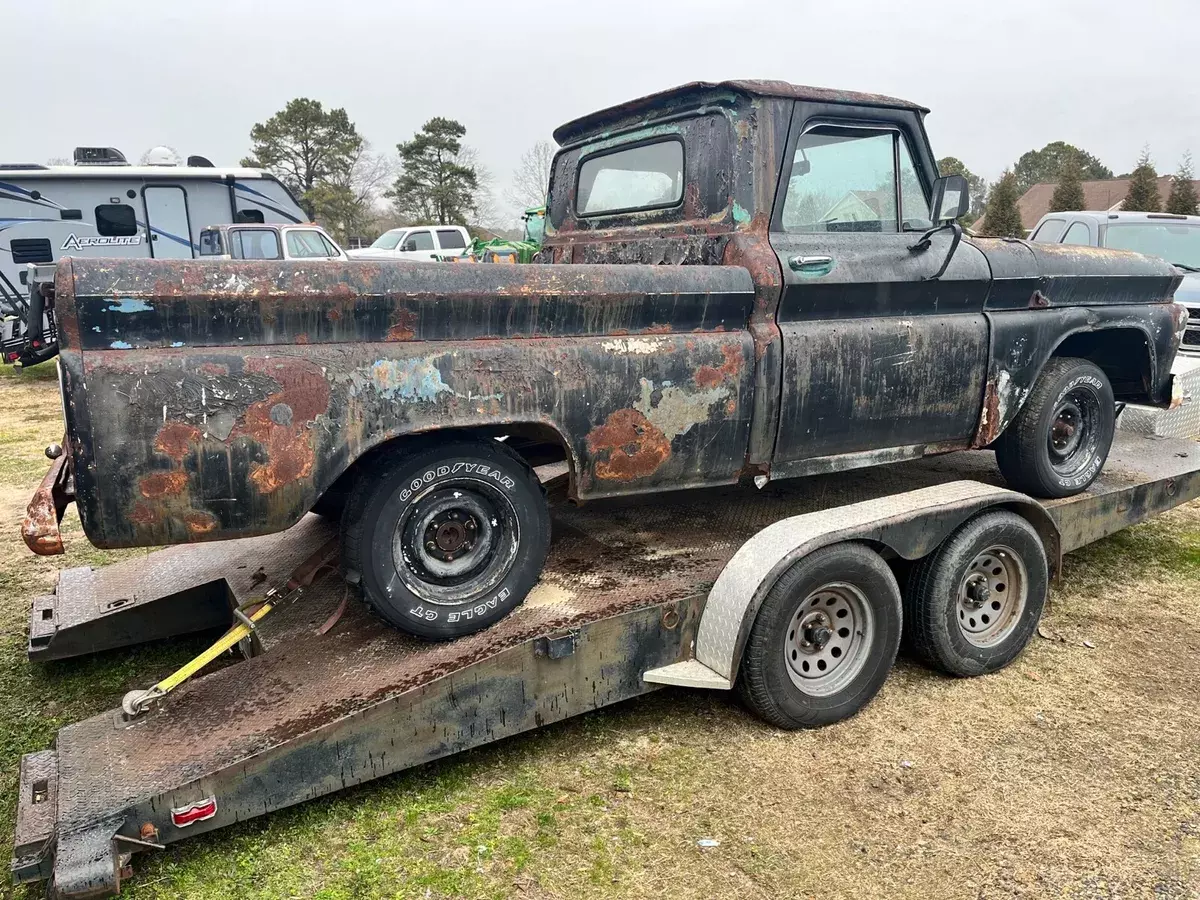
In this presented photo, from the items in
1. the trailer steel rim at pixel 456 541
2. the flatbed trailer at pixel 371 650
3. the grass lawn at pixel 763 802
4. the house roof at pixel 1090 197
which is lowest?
the grass lawn at pixel 763 802

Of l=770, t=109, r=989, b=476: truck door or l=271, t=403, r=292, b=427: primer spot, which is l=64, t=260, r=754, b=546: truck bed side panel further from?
l=770, t=109, r=989, b=476: truck door

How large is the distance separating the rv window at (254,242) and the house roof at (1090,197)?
3643 cm

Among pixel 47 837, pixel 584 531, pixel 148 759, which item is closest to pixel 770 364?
pixel 584 531

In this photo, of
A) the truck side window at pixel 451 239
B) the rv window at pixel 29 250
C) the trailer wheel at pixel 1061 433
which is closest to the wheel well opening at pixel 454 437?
the trailer wheel at pixel 1061 433

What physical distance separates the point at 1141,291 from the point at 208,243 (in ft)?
39.8

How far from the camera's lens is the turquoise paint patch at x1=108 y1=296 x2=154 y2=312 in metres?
2.37

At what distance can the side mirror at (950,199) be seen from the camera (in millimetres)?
3668

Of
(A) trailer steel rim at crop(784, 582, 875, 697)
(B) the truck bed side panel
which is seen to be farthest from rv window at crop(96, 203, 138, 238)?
(A) trailer steel rim at crop(784, 582, 875, 697)

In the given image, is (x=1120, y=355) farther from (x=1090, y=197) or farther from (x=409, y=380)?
(x=1090, y=197)

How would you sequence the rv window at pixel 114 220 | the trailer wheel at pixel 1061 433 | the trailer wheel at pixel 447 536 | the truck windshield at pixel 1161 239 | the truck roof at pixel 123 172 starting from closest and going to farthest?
the trailer wheel at pixel 447 536, the trailer wheel at pixel 1061 433, the truck windshield at pixel 1161 239, the truck roof at pixel 123 172, the rv window at pixel 114 220

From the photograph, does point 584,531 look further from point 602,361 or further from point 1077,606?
point 1077,606

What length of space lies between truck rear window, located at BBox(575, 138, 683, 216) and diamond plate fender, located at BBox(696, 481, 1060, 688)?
150cm

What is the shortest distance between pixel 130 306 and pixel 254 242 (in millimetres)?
11354

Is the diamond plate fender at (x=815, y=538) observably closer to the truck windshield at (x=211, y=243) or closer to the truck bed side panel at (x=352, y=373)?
the truck bed side panel at (x=352, y=373)
